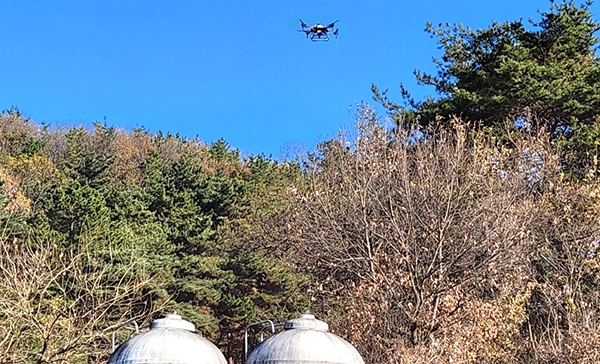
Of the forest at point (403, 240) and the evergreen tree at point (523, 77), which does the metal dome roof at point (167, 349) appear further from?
the evergreen tree at point (523, 77)

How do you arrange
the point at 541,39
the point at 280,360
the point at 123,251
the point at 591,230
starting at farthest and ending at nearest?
Answer: the point at 541,39 → the point at 123,251 → the point at 591,230 → the point at 280,360

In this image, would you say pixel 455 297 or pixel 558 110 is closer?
pixel 455 297

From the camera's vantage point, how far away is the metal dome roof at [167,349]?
1134 cm

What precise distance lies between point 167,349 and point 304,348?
2.11 meters

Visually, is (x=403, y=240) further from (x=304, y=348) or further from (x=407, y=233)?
(x=304, y=348)

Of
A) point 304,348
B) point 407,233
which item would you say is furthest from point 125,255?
point 304,348

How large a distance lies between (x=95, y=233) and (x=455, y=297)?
11424mm

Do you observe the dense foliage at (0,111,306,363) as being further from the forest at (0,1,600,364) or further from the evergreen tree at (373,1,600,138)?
the evergreen tree at (373,1,600,138)

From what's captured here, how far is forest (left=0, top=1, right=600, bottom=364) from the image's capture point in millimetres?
16938

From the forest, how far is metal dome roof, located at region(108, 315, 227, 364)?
16.4ft

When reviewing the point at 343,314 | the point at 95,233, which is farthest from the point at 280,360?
the point at 95,233

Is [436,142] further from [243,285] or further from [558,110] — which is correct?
[243,285]

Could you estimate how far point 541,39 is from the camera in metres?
25.9

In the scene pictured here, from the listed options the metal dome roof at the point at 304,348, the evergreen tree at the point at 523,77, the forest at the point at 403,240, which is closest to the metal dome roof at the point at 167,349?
the metal dome roof at the point at 304,348
